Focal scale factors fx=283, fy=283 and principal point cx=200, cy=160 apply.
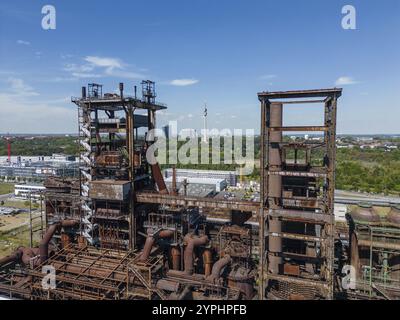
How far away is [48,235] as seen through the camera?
23.8 meters

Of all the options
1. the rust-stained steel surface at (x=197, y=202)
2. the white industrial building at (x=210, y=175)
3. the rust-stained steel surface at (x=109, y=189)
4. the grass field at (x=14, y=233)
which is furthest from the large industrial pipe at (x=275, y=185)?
the white industrial building at (x=210, y=175)

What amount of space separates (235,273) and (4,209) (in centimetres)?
4670

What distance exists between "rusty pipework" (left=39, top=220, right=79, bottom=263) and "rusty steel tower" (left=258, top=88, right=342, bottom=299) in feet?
54.5

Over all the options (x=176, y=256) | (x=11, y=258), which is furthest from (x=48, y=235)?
(x=176, y=256)

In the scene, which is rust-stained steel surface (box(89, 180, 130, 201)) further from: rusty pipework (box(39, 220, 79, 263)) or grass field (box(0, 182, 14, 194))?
grass field (box(0, 182, 14, 194))

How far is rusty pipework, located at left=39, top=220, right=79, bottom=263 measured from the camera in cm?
2312

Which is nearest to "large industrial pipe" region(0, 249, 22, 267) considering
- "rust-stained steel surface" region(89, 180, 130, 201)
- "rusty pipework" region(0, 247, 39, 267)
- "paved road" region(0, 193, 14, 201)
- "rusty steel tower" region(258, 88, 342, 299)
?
"rusty pipework" region(0, 247, 39, 267)

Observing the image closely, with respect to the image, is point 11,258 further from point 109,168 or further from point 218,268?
point 218,268

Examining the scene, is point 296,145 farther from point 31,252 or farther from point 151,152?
point 31,252

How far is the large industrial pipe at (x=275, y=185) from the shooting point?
19.6 meters

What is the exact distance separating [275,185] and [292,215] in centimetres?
232

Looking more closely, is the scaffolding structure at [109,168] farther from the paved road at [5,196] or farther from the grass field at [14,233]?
the paved road at [5,196]

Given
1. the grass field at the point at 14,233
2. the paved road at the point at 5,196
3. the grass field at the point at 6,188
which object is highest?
the grass field at the point at 6,188

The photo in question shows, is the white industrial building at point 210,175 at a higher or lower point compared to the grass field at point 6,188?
higher
